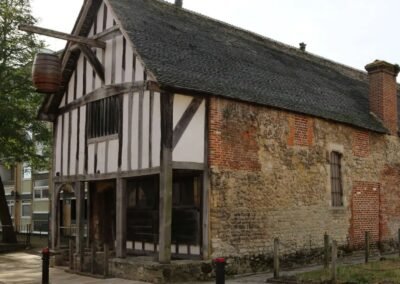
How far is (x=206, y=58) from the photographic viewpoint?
15.3 meters

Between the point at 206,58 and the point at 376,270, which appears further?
the point at 206,58

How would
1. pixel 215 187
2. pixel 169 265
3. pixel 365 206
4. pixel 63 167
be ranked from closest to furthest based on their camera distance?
1. pixel 169 265
2. pixel 215 187
3. pixel 63 167
4. pixel 365 206

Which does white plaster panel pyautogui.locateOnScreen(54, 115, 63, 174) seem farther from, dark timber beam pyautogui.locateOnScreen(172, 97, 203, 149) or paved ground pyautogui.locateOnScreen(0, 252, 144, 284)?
dark timber beam pyautogui.locateOnScreen(172, 97, 203, 149)

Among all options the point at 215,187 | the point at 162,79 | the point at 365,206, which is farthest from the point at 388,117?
the point at 162,79

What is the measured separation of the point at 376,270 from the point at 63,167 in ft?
31.8

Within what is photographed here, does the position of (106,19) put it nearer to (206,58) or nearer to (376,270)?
(206,58)

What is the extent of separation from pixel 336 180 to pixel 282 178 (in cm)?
308

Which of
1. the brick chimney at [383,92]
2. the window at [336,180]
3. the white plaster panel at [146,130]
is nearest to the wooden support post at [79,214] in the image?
the white plaster panel at [146,130]

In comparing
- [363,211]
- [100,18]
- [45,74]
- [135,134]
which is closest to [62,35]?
[45,74]

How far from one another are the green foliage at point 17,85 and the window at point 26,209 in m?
11.7

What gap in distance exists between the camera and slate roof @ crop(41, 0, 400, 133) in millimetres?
13523

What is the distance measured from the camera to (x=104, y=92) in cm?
1493

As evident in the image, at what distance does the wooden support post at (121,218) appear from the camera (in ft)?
45.5

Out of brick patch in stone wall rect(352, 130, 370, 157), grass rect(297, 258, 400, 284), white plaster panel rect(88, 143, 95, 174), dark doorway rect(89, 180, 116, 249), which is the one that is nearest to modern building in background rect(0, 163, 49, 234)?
dark doorway rect(89, 180, 116, 249)
